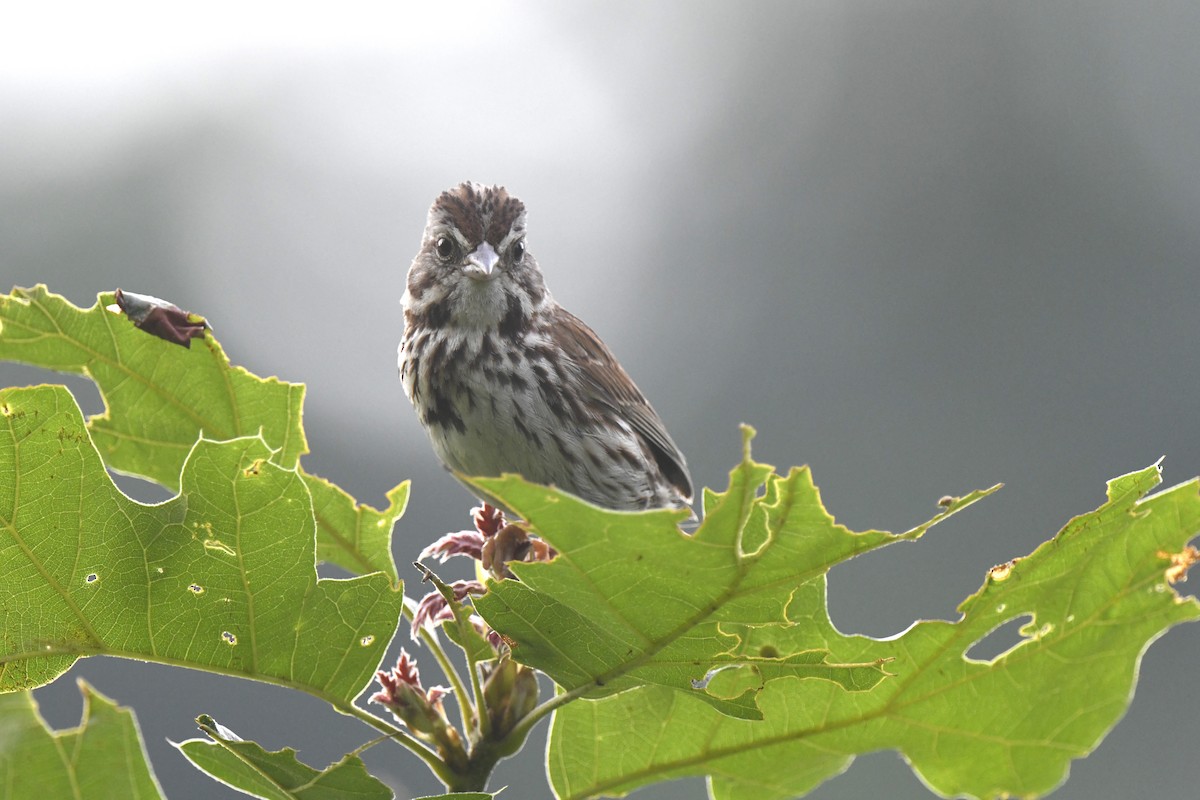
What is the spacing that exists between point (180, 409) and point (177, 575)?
656 mm

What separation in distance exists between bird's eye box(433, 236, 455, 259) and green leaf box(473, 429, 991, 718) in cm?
205

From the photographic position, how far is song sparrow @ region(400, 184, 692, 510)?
10.9 ft

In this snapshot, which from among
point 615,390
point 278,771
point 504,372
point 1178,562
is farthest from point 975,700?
point 615,390

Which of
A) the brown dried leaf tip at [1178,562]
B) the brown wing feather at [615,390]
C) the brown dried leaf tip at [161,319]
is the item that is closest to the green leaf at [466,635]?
the brown dried leaf tip at [161,319]

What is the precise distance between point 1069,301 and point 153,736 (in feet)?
37.9

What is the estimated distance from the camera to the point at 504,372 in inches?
134

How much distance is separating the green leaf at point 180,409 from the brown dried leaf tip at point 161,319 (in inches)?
1.2

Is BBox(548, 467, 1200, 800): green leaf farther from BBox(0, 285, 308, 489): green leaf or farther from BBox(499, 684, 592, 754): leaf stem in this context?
BBox(0, 285, 308, 489): green leaf

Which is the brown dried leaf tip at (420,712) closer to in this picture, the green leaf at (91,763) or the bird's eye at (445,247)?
the green leaf at (91,763)

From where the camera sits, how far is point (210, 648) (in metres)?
1.81

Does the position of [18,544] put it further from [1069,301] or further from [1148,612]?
[1069,301]

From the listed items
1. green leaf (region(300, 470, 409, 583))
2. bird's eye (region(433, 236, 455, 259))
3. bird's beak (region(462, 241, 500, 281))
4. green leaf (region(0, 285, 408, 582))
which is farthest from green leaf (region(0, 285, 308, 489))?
bird's eye (region(433, 236, 455, 259))

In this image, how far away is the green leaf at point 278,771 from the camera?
1635 millimetres

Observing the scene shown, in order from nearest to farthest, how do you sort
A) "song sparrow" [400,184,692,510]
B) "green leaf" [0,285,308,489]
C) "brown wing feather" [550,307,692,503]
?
"green leaf" [0,285,308,489] → "song sparrow" [400,184,692,510] → "brown wing feather" [550,307,692,503]
